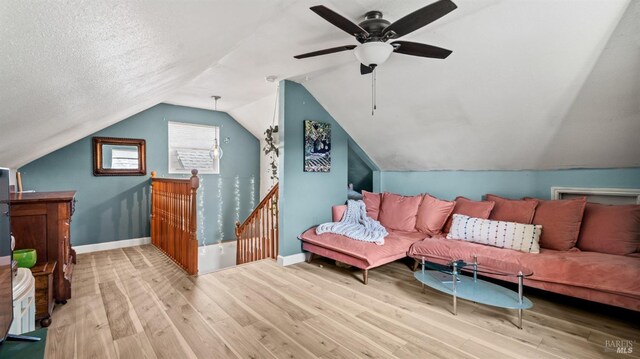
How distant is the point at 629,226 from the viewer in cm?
256

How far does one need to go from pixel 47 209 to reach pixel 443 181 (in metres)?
4.49

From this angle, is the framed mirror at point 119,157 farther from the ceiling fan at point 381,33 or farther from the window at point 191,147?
the ceiling fan at point 381,33

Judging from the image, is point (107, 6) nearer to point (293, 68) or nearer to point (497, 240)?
point (293, 68)

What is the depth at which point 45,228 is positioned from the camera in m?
2.38

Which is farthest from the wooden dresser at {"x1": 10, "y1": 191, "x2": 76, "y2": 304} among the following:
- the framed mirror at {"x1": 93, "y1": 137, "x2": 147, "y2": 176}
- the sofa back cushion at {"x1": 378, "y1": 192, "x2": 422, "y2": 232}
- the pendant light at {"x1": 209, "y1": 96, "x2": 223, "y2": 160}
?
the sofa back cushion at {"x1": 378, "y1": 192, "x2": 422, "y2": 232}

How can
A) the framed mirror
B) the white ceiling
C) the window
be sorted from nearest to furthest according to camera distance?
the white ceiling < the framed mirror < the window

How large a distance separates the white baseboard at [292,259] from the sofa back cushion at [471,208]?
1.92 metres

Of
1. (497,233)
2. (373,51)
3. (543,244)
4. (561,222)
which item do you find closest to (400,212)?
(497,233)

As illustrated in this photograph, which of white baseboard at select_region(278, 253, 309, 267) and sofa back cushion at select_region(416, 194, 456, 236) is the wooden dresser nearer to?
white baseboard at select_region(278, 253, 309, 267)

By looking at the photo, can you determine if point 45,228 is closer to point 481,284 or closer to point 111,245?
point 111,245

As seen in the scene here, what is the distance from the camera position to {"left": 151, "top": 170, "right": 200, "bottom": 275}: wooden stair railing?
10.6 feet

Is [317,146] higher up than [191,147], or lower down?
lower down

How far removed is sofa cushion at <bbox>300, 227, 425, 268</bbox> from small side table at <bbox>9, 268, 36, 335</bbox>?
2.51 metres

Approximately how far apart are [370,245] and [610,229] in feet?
7.26
